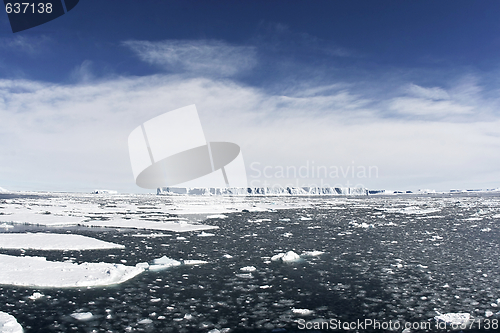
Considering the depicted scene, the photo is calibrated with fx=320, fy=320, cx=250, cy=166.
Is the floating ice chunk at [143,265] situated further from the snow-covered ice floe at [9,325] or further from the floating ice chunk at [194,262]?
the snow-covered ice floe at [9,325]

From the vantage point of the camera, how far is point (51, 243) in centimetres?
1178

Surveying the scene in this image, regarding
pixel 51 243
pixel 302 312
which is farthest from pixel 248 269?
Result: pixel 51 243

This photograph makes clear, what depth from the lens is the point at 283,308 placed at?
571cm

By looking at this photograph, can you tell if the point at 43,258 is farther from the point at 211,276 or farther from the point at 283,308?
the point at 283,308

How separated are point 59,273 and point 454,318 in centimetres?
821

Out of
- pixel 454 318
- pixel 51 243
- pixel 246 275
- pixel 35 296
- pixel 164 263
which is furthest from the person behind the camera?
pixel 51 243

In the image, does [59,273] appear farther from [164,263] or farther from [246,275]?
[246,275]

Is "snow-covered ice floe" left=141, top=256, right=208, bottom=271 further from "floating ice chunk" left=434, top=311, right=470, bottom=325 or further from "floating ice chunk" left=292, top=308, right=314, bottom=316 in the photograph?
"floating ice chunk" left=434, top=311, right=470, bottom=325

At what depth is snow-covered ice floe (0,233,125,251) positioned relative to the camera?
11133mm

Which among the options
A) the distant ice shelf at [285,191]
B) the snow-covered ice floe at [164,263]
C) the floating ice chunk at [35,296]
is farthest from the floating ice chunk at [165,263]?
the distant ice shelf at [285,191]

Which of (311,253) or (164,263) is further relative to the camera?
(311,253)

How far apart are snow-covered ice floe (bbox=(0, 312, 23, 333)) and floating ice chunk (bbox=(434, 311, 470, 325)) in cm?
646

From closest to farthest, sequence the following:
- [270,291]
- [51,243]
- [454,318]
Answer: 1. [454,318]
2. [270,291]
3. [51,243]

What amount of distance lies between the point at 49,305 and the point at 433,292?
7.41 metres
